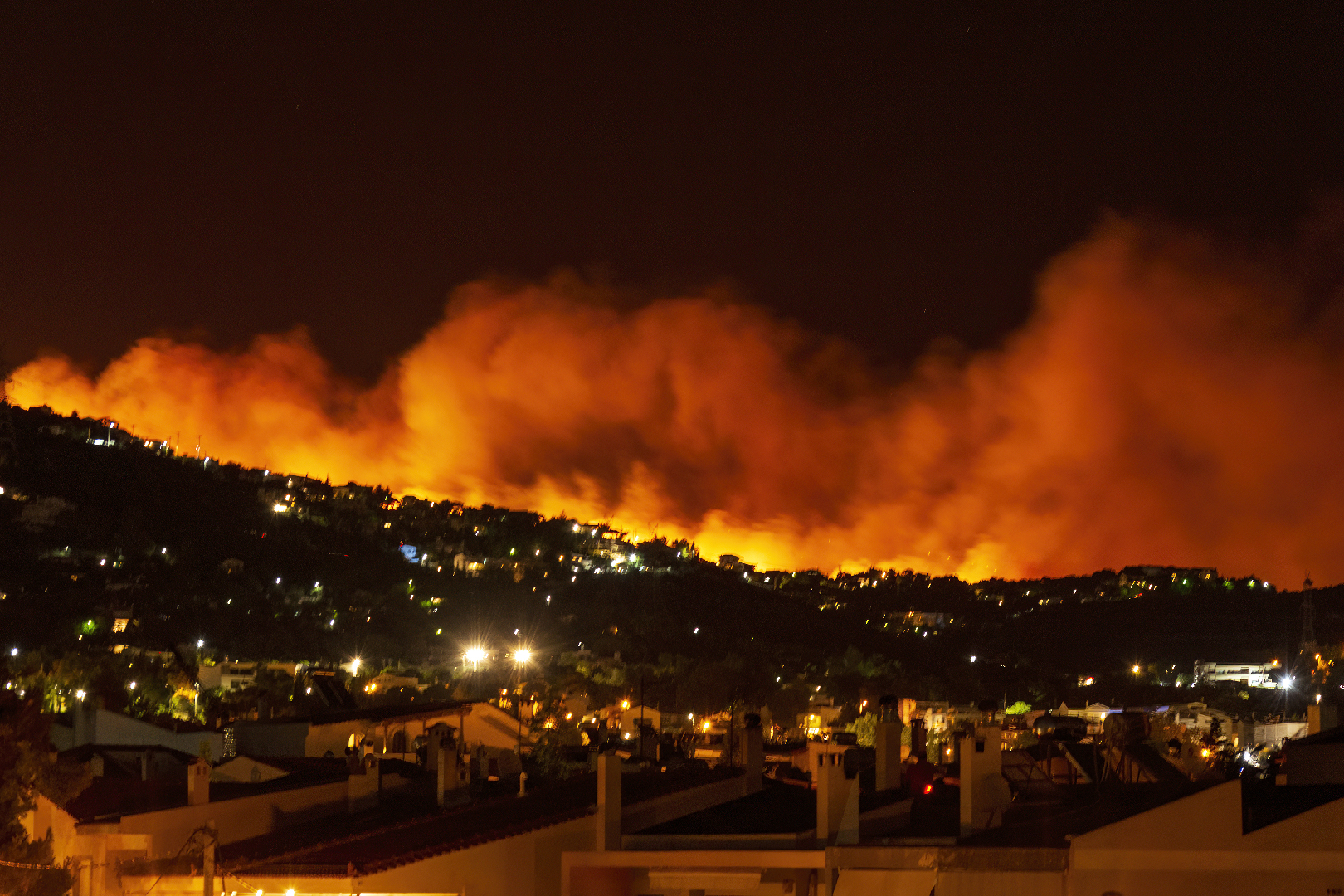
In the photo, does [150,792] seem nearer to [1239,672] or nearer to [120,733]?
[120,733]

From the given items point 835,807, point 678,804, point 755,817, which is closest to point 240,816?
point 678,804

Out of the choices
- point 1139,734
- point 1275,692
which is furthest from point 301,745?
point 1275,692

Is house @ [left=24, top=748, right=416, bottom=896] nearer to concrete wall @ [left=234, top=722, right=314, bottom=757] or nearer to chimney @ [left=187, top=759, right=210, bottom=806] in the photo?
chimney @ [left=187, top=759, right=210, bottom=806]

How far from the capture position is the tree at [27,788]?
1465 centimetres

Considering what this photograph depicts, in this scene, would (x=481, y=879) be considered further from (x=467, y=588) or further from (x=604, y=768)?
(x=467, y=588)

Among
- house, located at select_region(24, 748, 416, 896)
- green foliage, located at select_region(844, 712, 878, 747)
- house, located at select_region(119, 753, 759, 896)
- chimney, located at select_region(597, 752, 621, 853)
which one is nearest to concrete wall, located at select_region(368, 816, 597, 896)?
house, located at select_region(119, 753, 759, 896)

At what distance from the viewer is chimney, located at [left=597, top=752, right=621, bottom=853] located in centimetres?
1455

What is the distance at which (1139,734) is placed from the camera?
16.5m

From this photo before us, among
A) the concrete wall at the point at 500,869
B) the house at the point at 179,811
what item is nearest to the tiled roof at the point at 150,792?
the house at the point at 179,811

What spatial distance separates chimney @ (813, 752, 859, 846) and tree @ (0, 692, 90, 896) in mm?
7742

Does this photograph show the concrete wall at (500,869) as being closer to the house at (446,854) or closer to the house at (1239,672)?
the house at (446,854)

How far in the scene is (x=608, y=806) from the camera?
579 inches

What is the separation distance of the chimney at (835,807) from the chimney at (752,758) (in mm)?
4890

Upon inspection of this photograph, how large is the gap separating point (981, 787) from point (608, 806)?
381 cm
